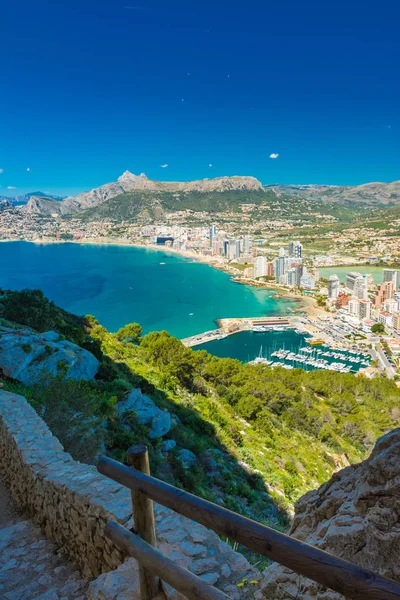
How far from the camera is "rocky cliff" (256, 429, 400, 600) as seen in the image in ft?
3.52

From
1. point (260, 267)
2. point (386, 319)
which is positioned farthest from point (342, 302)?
point (260, 267)

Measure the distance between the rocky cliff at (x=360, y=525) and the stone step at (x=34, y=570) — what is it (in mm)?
1218

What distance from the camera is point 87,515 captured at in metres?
2.05

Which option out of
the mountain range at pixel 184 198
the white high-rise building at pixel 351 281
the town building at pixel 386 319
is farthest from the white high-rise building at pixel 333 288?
the mountain range at pixel 184 198

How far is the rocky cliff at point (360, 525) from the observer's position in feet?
3.52

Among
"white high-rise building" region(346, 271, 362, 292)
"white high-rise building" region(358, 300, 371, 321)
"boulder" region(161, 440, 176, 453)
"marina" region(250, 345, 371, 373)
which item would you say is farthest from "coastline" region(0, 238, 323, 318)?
"boulder" region(161, 440, 176, 453)

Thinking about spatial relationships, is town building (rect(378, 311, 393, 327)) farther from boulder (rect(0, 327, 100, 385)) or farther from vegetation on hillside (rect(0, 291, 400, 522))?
boulder (rect(0, 327, 100, 385))

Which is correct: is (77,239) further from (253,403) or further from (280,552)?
(280,552)

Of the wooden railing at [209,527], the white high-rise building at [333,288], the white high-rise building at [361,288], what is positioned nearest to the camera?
the wooden railing at [209,527]

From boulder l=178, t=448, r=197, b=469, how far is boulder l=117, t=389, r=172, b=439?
0.43 meters

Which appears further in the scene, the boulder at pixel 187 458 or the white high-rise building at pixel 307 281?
the white high-rise building at pixel 307 281

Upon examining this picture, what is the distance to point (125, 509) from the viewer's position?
6.47 ft

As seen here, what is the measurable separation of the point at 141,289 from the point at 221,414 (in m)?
38.9

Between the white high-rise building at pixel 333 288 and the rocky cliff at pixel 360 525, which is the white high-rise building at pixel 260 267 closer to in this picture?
the white high-rise building at pixel 333 288
